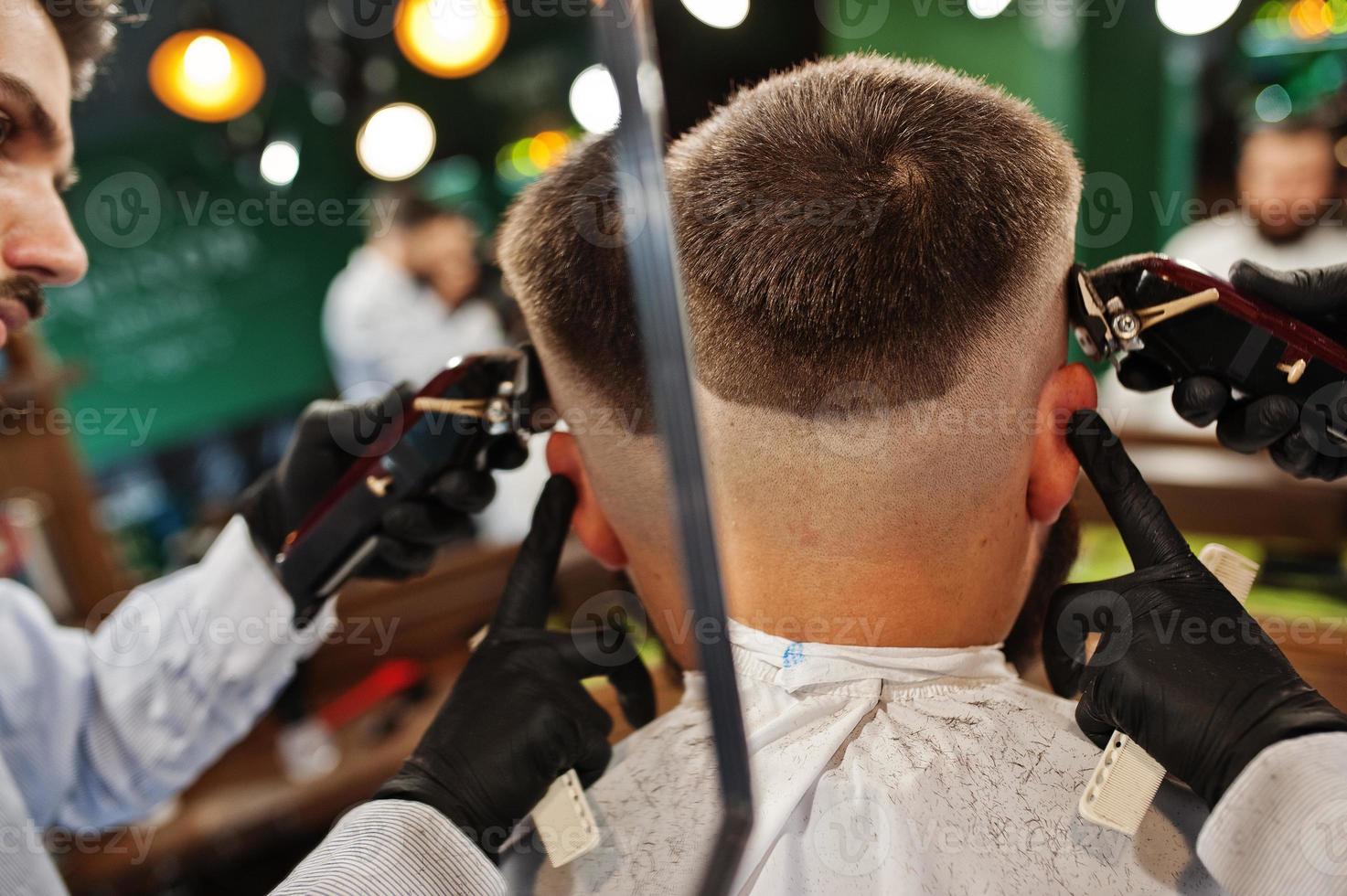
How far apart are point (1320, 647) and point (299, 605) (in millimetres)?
1302

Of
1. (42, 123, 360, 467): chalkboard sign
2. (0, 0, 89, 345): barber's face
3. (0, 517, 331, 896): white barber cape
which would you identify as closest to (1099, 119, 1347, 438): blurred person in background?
(0, 517, 331, 896): white barber cape

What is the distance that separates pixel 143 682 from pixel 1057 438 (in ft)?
4.45

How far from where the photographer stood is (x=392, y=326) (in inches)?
149

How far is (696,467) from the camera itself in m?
0.64

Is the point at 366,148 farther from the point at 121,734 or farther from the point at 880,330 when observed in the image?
the point at 880,330

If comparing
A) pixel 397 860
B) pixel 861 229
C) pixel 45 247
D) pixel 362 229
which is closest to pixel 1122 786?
pixel 861 229

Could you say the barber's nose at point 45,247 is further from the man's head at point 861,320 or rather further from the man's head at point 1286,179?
the man's head at point 1286,179

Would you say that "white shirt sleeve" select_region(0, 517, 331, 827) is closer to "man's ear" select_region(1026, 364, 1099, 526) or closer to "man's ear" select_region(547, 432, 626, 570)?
"man's ear" select_region(547, 432, 626, 570)

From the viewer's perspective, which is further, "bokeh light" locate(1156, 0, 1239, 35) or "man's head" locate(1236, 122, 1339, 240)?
"bokeh light" locate(1156, 0, 1239, 35)

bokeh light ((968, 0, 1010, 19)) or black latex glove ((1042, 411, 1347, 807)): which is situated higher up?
bokeh light ((968, 0, 1010, 19))

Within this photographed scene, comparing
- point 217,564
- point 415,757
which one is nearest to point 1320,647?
point 415,757

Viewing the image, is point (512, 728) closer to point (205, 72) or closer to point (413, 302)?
point (205, 72)

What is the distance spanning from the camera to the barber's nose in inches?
40.6

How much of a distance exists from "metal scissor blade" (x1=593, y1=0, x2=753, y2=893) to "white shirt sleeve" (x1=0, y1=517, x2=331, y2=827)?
3.31 feet
